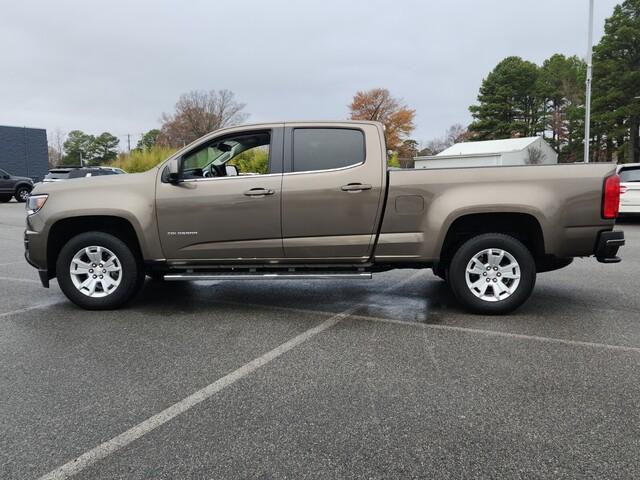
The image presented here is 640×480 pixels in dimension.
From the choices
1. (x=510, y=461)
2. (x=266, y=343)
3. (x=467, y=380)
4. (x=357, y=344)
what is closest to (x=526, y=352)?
(x=467, y=380)

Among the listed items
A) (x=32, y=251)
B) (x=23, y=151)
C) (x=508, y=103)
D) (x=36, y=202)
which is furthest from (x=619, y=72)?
(x=23, y=151)

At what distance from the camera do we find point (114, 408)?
10.5 feet

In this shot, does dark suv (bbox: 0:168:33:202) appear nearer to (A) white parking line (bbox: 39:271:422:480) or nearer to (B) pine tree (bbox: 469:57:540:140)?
(A) white parking line (bbox: 39:271:422:480)

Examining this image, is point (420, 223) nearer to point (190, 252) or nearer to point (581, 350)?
point (581, 350)

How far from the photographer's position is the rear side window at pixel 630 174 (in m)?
14.0

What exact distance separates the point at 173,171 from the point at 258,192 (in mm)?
912

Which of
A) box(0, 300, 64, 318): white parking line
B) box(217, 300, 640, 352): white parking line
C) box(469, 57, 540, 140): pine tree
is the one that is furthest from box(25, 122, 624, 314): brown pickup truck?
box(469, 57, 540, 140): pine tree

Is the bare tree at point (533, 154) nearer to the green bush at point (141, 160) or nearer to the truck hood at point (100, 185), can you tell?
the green bush at point (141, 160)

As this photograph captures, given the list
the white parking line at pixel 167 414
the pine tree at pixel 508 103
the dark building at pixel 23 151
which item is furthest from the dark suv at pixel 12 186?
the pine tree at pixel 508 103

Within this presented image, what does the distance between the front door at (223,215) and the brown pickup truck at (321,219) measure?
0.4 inches

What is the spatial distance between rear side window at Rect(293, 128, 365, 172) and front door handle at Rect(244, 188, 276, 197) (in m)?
0.35

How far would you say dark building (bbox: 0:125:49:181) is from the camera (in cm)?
4109

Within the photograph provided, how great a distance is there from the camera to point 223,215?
5.26 m

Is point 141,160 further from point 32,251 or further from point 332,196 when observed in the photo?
point 332,196
